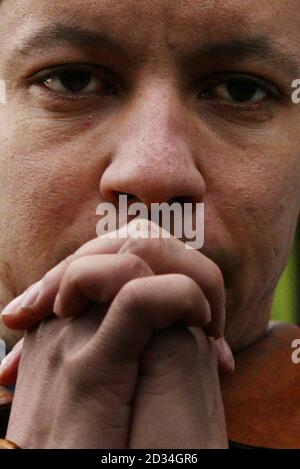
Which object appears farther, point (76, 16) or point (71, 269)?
point (76, 16)

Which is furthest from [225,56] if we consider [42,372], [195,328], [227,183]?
[42,372]

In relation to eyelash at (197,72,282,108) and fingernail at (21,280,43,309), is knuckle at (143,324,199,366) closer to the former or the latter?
fingernail at (21,280,43,309)

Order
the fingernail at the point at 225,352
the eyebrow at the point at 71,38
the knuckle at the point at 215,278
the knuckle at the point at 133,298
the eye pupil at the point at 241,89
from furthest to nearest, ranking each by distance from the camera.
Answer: the eye pupil at the point at 241,89 → the eyebrow at the point at 71,38 → the fingernail at the point at 225,352 → the knuckle at the point at 215,278 → the knuckle at the point at 133,298

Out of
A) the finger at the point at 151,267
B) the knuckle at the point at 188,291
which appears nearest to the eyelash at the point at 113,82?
the finger at the point at 151,267

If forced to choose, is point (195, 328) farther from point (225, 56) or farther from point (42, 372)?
point (225, 56)

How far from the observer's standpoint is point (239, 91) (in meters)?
1.43

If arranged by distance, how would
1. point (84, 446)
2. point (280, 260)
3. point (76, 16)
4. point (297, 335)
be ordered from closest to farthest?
point (84, 446), point (76, 16), point (280, 260), point (297, 335)

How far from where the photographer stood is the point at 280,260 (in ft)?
4.85

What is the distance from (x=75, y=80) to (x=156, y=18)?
0.17 m

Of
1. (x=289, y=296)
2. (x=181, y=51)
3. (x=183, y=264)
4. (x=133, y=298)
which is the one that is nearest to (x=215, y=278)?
(x=183, y=264)

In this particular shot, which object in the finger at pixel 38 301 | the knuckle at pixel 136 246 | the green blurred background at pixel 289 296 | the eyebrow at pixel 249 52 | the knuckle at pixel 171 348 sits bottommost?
the green blurred background at pixel 289 296

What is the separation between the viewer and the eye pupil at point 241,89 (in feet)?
4.66

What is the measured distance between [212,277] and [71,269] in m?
0.19

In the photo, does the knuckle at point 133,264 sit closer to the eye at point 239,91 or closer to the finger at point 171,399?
the finger at point 171,399
